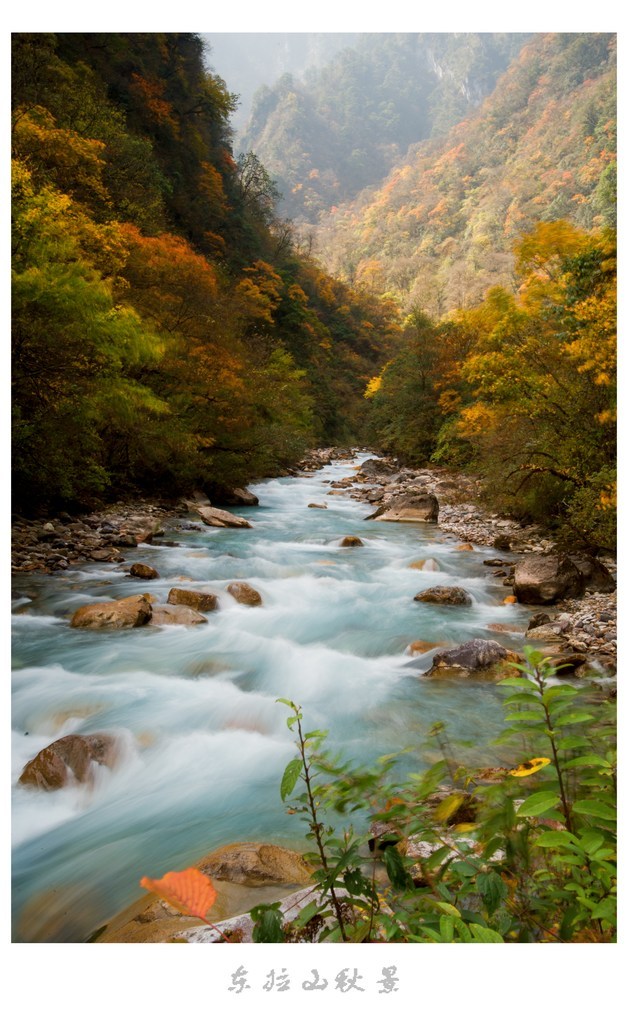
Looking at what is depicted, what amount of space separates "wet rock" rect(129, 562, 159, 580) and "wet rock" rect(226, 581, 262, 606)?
1116 mm

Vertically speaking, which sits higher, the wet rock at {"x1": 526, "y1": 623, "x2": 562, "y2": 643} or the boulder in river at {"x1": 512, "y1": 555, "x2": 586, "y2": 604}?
the boulder in river at {"x1": 512, "y1": 555, "x2": 586, "y2": 604}

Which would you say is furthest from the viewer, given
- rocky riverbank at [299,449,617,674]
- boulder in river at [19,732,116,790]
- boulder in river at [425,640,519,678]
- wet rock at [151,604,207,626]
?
wet rock at [151,604,207,626]

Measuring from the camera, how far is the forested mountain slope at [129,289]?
6383 millimetres

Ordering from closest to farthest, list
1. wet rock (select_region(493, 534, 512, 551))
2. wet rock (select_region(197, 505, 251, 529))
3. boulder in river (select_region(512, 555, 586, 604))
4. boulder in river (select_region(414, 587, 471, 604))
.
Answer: boulder in river (select_region(512, 555, 586, 604))
boulder in river (select_region(414, 587, 471, 604))
wet rock (select_region(493, 534, 512, 551))
wet rock (select_region(197, 505, 251, 529))

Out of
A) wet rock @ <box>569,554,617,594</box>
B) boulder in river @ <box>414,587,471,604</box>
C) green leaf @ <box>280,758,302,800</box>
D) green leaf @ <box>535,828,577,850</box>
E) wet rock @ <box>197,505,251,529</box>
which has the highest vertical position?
green leaf @ <box>280,758,302,800</box>

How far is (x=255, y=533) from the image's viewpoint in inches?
433

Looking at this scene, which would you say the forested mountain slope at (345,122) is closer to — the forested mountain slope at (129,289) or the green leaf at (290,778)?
the forested mountain slope at (129,289)

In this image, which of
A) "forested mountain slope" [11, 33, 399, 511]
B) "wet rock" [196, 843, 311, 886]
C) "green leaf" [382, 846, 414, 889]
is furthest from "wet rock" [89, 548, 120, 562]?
"green leaf" [382, 846, 414, 889]

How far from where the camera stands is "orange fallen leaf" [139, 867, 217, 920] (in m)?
1.02

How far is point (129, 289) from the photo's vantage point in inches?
426

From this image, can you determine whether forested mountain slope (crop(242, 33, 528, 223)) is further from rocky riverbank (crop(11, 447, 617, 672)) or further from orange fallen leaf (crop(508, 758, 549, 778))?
orange fallen leaf (crop(508, 758, 549, 778))

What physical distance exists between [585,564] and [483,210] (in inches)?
2197

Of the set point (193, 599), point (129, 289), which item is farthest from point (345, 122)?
point (193, 599)
